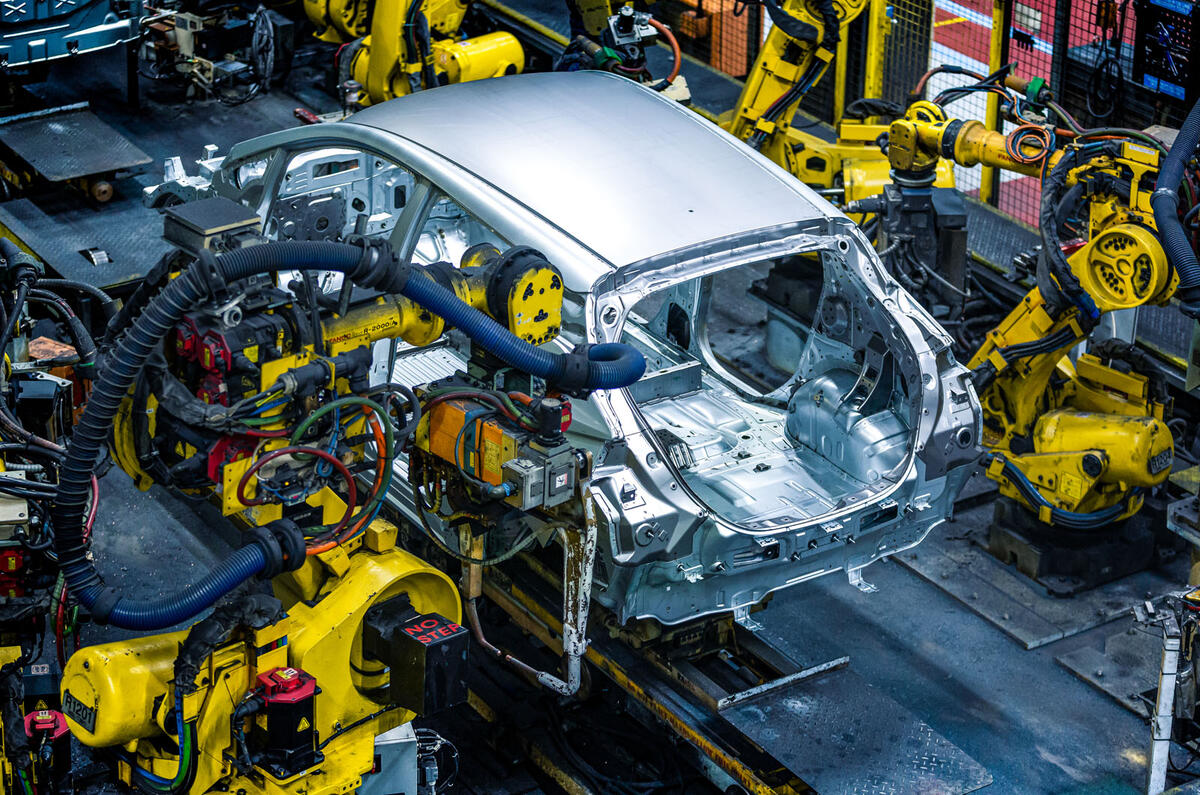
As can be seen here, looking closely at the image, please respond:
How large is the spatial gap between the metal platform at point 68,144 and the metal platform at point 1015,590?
505 centimetres

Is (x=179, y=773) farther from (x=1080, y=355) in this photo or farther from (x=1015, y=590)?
(x=1080, y=355)

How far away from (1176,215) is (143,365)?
400cm

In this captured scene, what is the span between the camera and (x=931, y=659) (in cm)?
777

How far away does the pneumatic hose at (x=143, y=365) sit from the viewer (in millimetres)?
4887

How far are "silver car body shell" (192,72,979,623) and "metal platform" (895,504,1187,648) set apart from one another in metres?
1.06

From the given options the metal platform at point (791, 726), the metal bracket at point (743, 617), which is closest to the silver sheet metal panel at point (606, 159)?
the metal bracket at point (743, 617)

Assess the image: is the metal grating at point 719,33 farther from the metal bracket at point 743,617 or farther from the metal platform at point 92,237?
the metal bracket at point 743,617

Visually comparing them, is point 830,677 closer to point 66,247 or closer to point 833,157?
point 833,157

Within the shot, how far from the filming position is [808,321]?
955 centimetres

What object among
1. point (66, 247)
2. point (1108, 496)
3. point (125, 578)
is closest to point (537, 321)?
point (125, 578)

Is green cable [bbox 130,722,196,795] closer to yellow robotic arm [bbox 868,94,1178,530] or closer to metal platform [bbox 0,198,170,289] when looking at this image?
yellow robotic arm [bbox 868,94,1178,530]

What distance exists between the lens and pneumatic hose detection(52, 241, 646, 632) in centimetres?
489

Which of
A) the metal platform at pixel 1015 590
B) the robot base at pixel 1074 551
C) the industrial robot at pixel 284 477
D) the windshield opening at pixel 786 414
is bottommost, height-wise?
the metal platform at pixel 1015 590

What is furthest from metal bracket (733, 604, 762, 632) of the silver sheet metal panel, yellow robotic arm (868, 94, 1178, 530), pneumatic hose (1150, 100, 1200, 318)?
pneumatic hose (1150, 100, 1200, 318)
